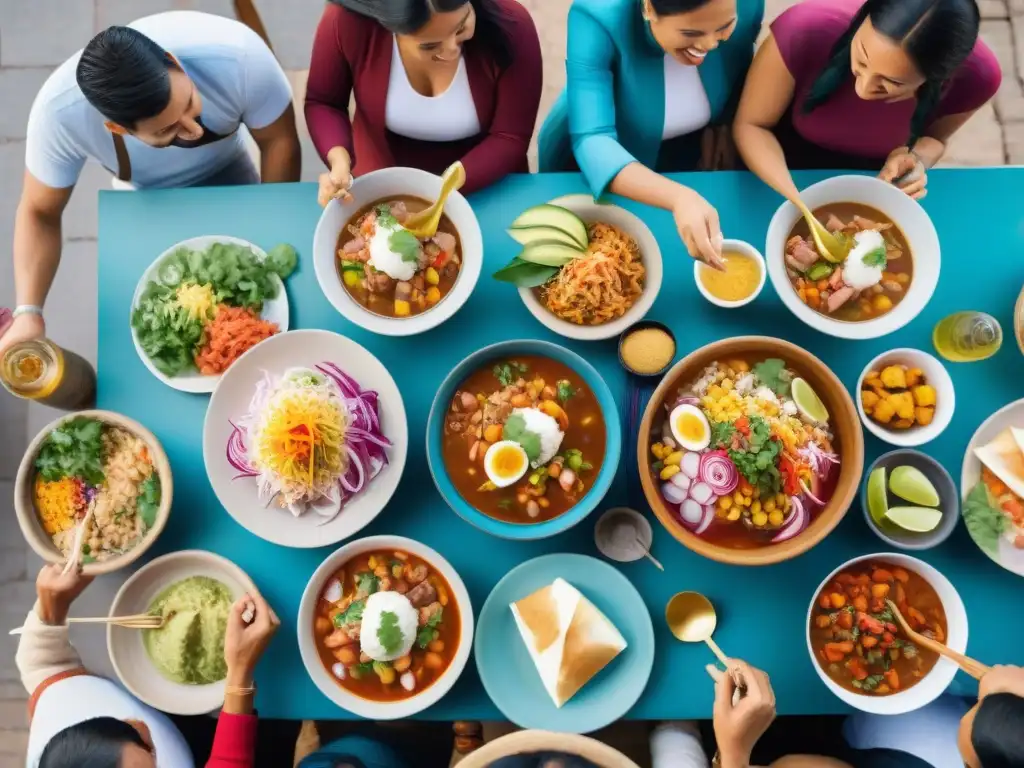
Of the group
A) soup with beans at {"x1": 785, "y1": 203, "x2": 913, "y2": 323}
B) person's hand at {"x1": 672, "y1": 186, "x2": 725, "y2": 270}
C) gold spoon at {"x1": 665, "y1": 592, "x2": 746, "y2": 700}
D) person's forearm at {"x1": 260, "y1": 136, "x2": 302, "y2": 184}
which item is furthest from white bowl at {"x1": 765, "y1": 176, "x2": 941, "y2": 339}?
person's forearm at {"x1": 260, "y1": 136, "x2": 302, "y2": 184}

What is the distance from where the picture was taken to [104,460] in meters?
1.89

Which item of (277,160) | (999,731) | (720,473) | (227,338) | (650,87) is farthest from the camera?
→ (277,160)

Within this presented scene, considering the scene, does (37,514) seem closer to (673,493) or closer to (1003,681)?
(673,493)

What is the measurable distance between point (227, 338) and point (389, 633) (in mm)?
902

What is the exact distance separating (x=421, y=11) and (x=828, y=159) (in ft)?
4.51

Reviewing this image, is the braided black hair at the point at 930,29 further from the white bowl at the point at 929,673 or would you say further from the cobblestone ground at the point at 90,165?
the cobblestone ground at the point at 90,165

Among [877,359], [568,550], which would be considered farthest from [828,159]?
[568,550]

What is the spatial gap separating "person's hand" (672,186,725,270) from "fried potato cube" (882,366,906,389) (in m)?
0.50

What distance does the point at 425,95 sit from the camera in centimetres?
206

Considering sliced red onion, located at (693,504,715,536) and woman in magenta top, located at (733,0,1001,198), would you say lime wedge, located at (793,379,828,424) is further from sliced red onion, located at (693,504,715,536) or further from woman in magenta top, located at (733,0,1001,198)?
woman in magenta top, located at (733,0,1001,198)

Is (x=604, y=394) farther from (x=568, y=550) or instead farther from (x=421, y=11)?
(x=421, y=11)

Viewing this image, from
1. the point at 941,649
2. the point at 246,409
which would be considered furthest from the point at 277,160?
the point at 941,649

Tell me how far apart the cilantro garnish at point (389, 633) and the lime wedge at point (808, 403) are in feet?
3.71

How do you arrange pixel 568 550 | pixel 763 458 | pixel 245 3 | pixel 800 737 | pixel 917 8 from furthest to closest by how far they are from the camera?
pixel 245 3
pixel 800 737
pixel 568 550
pixel 763 458
pixel 917 8
